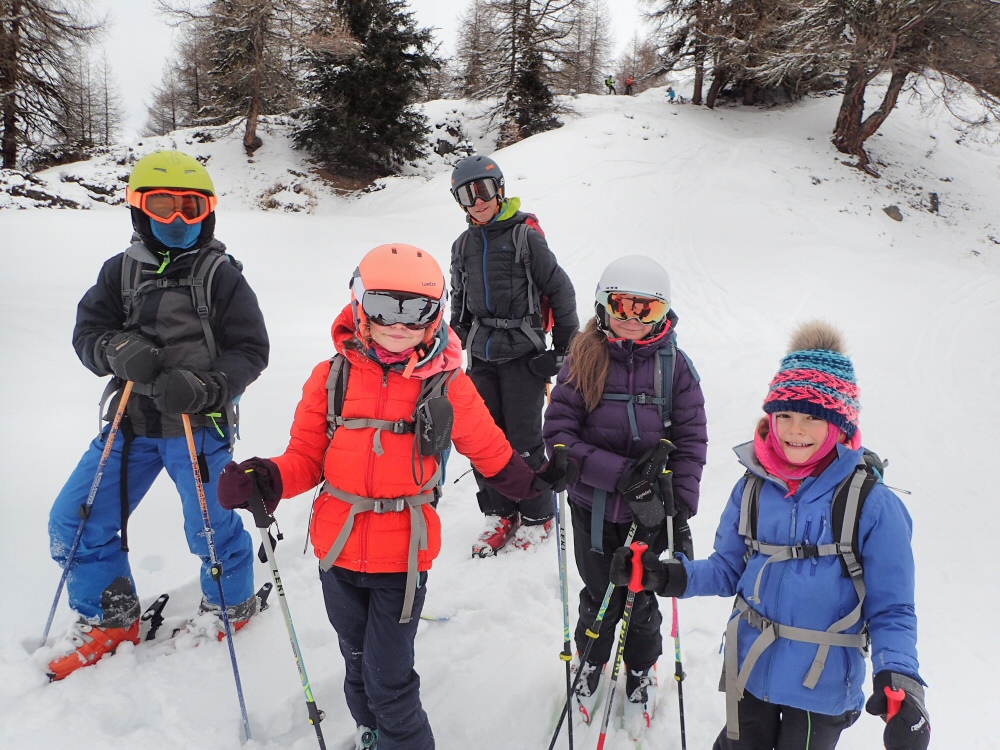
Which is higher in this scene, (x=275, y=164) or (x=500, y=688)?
(x=275, y=164)

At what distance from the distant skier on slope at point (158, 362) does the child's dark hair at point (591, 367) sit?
67.4 inches

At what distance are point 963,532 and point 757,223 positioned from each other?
11.7 m

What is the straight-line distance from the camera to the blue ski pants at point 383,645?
7.90 feet

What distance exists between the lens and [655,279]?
2787 millimetres

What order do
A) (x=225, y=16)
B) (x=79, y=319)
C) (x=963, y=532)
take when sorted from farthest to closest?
(x=225, y=16) → (x=963, y=532) → (x=79, y=319)

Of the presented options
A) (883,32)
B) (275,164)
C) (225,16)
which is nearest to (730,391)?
(883,32)

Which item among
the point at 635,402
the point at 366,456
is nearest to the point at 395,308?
the point at 366,456

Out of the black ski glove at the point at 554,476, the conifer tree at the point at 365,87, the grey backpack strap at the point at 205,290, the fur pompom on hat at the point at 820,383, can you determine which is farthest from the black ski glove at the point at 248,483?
the conifer tree at the point at 365,87

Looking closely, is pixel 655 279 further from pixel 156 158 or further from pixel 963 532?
pixel 963 532

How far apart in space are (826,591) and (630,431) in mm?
1076

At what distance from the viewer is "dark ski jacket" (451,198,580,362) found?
4102mm

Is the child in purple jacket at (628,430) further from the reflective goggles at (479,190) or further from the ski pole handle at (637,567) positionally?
the reflective goggles at (479,190)

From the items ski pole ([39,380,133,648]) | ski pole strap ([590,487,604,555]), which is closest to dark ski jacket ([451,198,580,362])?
ski pole strap ([590,487,604,555])

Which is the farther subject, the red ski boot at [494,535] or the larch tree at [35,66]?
the larch tree at [35,66]
